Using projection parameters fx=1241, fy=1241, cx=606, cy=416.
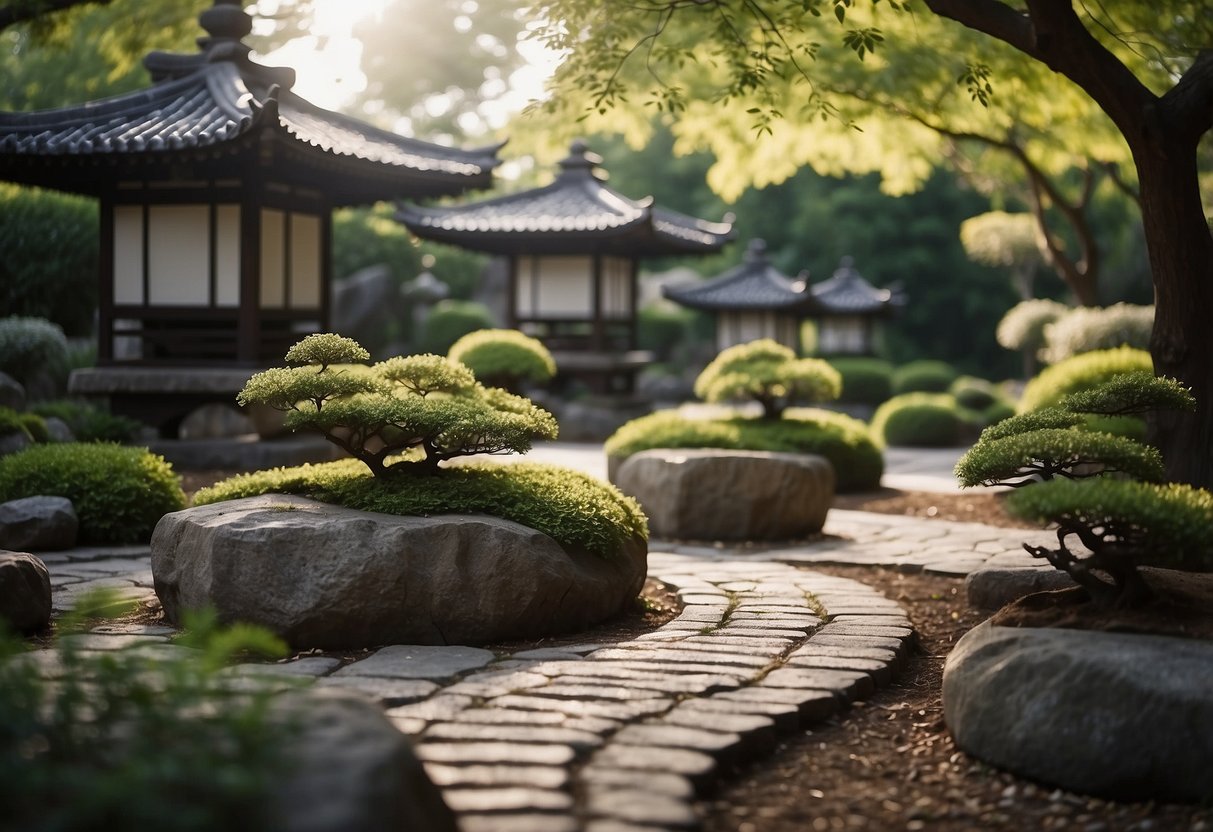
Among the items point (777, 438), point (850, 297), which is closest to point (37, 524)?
point (777, 438)

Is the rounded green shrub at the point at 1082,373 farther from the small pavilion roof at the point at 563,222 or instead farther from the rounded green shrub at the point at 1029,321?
the rounded green shrub at the point at 1029,321

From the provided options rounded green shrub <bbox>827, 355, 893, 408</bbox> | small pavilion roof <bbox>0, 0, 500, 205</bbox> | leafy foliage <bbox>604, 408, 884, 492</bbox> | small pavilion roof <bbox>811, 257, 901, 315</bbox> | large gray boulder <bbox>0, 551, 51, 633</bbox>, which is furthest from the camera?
small pavilion roof <bbox>811, 257, 901, 315</bbox>

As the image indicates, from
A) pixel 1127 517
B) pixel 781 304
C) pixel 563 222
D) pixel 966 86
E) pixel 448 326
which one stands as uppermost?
pixel 966 86

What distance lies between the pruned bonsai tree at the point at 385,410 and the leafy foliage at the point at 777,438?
16.1 feet

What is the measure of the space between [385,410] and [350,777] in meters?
3.61

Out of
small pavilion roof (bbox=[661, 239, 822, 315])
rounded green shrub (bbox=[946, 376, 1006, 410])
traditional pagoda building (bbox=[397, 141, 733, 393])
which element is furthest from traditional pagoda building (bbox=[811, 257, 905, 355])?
traditional pagoda building (bbox=[397, 141, 733, 393])

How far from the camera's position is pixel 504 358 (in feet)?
62.8

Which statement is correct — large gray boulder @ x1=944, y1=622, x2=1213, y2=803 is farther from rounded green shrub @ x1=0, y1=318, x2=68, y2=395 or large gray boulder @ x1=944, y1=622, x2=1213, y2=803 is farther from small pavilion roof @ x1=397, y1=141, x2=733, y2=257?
small pavilion roof @ x1=397, y1=141, x2=733, y2=257

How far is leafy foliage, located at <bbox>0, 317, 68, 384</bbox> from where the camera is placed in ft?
50.6

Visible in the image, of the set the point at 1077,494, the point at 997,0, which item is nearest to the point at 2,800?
the point at 1077,494

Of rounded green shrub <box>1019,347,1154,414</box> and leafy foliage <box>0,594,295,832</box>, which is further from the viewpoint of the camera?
rounded green shrub <box>1019,347,1154,414</box>

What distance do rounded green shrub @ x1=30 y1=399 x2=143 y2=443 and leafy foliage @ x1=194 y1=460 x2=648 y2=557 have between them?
670 cm

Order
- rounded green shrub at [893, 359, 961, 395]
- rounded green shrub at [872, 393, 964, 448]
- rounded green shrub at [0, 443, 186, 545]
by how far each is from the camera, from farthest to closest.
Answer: rounded green shrub at [893, 359, 961, 395] < rounded green shrub at [872, 393, 964, 448] < rounded green shrub at [0, 443, 186, 545]

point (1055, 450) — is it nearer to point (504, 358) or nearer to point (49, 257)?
point (504, 358)
